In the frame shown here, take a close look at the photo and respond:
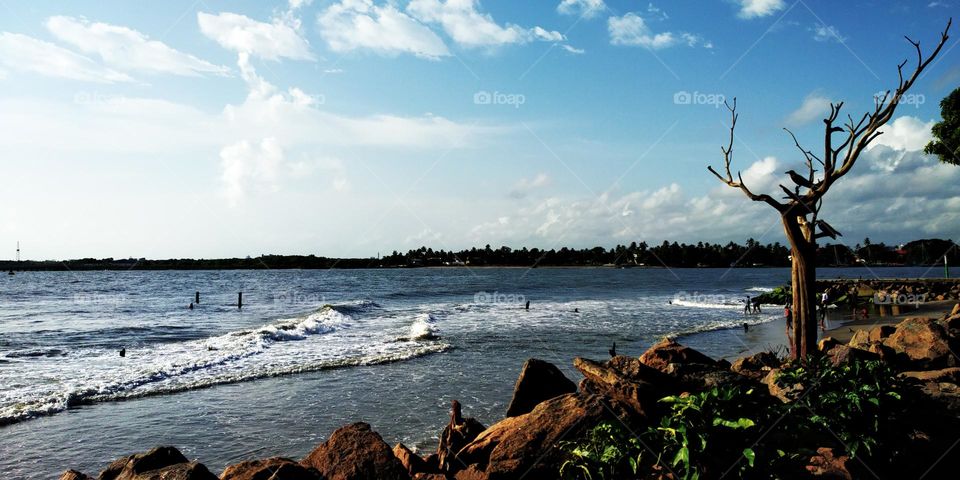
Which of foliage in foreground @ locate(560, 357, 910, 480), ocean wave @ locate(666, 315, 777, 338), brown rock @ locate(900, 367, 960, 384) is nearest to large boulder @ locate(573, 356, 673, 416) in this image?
foliage in foreground @ locate(560, 357, 910, 480)

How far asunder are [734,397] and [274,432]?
964 cm

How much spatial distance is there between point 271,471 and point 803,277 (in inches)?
387

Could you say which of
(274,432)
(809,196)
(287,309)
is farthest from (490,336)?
(287,309)

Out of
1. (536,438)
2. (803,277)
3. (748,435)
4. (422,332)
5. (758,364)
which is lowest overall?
(422,332)

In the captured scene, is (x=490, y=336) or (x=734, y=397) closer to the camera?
(x=734, y=397)

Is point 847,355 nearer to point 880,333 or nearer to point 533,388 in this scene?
point 533,388

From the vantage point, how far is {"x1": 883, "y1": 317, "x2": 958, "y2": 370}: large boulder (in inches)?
406

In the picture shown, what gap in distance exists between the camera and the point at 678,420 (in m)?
6.48

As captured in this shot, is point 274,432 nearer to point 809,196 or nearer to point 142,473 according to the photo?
point 142,473

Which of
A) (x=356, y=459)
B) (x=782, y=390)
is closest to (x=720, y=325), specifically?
(x=782, y=390)

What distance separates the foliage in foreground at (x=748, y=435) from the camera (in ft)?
20.0

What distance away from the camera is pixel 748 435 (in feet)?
20.9

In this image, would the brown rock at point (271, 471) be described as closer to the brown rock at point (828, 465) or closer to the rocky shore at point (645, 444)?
the rocky shore at point (645, 444)

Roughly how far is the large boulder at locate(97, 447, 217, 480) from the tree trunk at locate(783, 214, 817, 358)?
10.3 m
